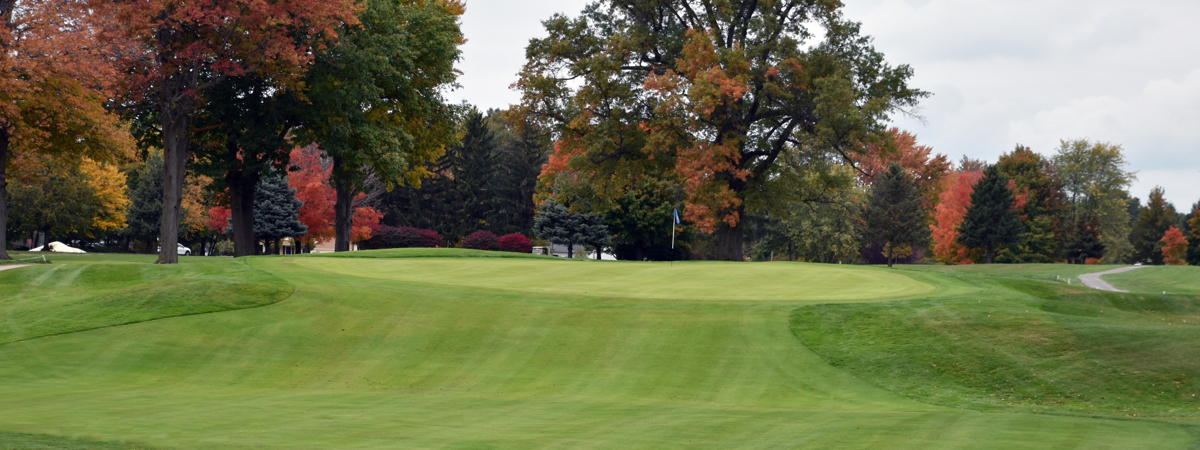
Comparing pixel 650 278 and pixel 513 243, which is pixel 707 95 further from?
pixel 513 243

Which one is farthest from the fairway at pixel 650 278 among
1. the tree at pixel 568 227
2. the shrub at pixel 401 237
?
the shrub at pixel 401 237

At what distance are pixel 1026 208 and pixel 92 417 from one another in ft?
248

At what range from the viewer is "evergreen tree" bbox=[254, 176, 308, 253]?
53.1 meters

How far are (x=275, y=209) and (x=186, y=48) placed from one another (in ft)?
100

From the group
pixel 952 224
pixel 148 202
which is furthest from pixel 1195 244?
pixel 148 202

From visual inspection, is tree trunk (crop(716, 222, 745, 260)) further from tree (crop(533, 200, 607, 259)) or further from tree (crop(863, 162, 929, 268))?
tree (crop(863, 162, 929, 268))

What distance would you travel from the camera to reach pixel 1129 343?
12844mm

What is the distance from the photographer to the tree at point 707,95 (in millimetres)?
33031

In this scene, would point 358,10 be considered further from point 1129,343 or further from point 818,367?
point 1129,343

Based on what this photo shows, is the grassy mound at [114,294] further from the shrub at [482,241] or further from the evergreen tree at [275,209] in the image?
the shrub at [482,241]

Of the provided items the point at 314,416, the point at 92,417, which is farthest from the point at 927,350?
the point at 92,417

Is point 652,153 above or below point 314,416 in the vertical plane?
above

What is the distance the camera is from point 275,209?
174ft

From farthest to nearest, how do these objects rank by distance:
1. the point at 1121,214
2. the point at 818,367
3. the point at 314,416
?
the point at 1121,214, the point at 818,367, the point at 314,416
